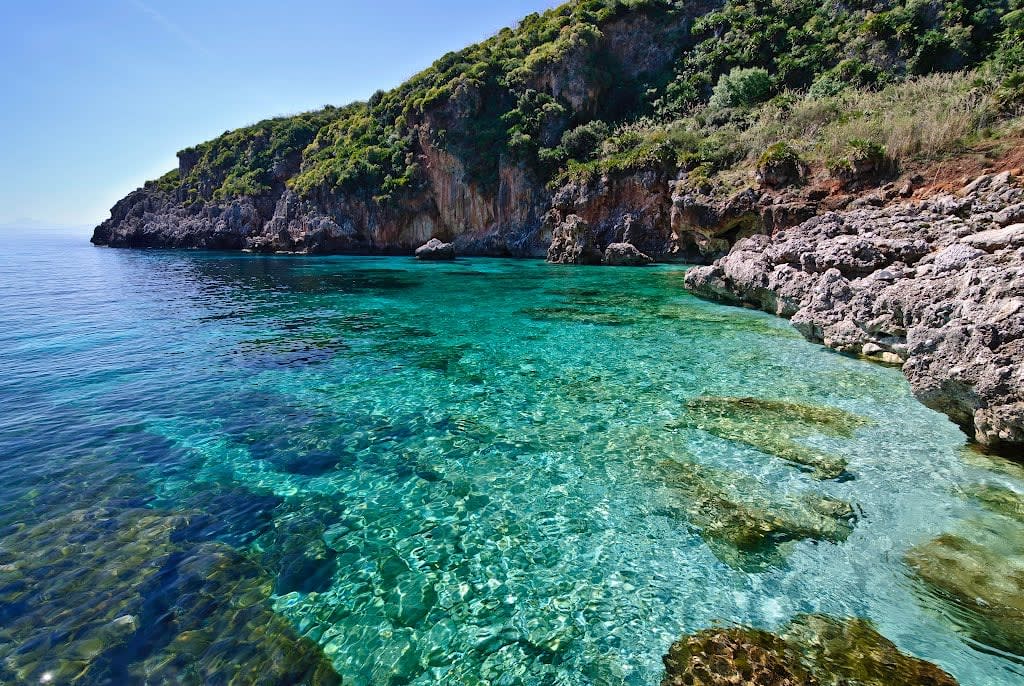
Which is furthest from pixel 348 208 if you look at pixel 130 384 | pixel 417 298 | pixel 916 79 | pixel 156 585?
pixel 156 585

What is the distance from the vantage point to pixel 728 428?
793 centimetres

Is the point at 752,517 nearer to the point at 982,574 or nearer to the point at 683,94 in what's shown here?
the point at 982,574

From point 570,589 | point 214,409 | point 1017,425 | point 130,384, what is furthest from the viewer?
point 130,384

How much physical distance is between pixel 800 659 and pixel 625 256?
101 feet

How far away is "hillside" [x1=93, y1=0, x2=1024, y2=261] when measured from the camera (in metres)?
24.2

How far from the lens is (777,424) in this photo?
8.02 meters

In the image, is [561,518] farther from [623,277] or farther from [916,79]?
[916,79]

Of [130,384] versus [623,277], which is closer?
[130,384]

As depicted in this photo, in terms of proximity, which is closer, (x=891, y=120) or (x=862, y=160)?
(x=862, y=160)

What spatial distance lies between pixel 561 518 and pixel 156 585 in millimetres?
4315

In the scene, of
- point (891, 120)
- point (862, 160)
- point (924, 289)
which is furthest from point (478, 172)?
point (924, 289)

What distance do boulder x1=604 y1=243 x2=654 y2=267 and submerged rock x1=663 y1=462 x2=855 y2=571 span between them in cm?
2768

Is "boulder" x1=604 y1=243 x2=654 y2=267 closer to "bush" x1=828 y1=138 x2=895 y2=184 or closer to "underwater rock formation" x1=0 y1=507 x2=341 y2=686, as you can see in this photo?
"bush" x1=828 y1=138 x2=895 y2=184

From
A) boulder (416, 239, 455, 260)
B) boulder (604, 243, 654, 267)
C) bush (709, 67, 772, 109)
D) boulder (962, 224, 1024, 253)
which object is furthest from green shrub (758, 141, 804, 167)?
boulder (416, 239, 455, 260)
